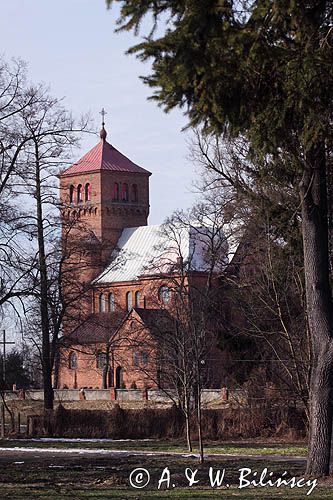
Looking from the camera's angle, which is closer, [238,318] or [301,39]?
[301,39]

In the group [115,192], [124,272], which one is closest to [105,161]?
[115,192]

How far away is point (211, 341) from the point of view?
49.0 meters

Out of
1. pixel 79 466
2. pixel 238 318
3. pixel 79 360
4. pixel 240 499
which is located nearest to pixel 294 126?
pixel 240 499

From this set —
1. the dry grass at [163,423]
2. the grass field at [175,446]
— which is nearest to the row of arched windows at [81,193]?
the dry grass at [163,423]

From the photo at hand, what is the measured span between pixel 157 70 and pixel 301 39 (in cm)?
263

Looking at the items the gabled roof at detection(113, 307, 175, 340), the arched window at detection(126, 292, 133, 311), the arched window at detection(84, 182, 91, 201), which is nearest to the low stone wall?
the gabled roof at detection(113, 307, 175, 340)

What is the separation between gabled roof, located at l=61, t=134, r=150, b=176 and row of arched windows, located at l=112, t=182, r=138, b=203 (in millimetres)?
1562

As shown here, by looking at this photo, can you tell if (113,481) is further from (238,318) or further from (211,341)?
(238,318)

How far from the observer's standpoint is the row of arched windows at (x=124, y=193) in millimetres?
A: 102938

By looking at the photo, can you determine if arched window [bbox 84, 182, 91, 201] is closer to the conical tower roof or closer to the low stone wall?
the conical tower roof

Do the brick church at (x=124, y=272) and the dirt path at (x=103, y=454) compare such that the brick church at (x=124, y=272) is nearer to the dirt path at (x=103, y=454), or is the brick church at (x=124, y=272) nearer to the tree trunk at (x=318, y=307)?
the dirt path at (x=103, y=454)

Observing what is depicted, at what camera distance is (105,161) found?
103m
